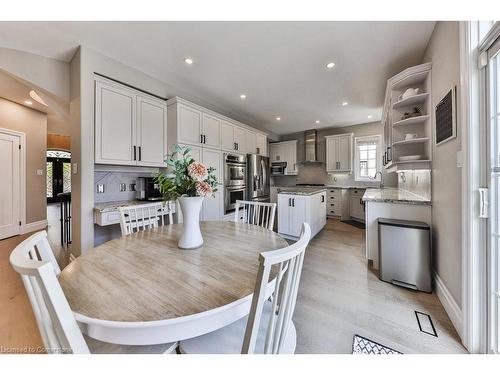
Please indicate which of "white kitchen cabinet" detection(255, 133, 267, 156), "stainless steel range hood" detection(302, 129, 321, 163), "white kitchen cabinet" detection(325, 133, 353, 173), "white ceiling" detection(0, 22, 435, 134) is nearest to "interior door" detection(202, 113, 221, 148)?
"white ceiling" detection(0, 22, 435, 134)

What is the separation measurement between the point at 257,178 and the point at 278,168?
219 centimetres

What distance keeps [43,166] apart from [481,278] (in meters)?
6.87

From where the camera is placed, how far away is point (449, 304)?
61.7 inches

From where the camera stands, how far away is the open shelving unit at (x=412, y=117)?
2117 mm

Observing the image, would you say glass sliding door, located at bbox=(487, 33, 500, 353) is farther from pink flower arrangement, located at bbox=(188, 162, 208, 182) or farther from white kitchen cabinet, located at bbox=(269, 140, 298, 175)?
white kitchen cabinet, located at bbox=(269, 140, 298, 175)

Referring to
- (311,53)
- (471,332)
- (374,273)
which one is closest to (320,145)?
(311,53)

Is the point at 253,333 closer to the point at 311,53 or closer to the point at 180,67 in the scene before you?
the point at 311,53

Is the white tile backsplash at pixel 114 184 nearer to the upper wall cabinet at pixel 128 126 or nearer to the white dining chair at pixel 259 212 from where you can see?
the upper wall cabinet at pixel 128 126

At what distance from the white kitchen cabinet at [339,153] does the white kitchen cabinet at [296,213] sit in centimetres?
232

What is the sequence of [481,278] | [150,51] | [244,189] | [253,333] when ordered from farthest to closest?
[244,189] < [150,51] < [481,278] < [253,333]

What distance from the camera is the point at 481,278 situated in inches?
48.1

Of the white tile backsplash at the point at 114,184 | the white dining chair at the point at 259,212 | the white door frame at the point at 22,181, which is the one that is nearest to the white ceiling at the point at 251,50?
the white tile backsplash at the point at 114,184

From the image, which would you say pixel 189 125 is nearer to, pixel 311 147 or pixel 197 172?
pixel 197 172

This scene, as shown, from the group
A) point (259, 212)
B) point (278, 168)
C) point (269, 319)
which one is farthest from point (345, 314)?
point (278, 168)
